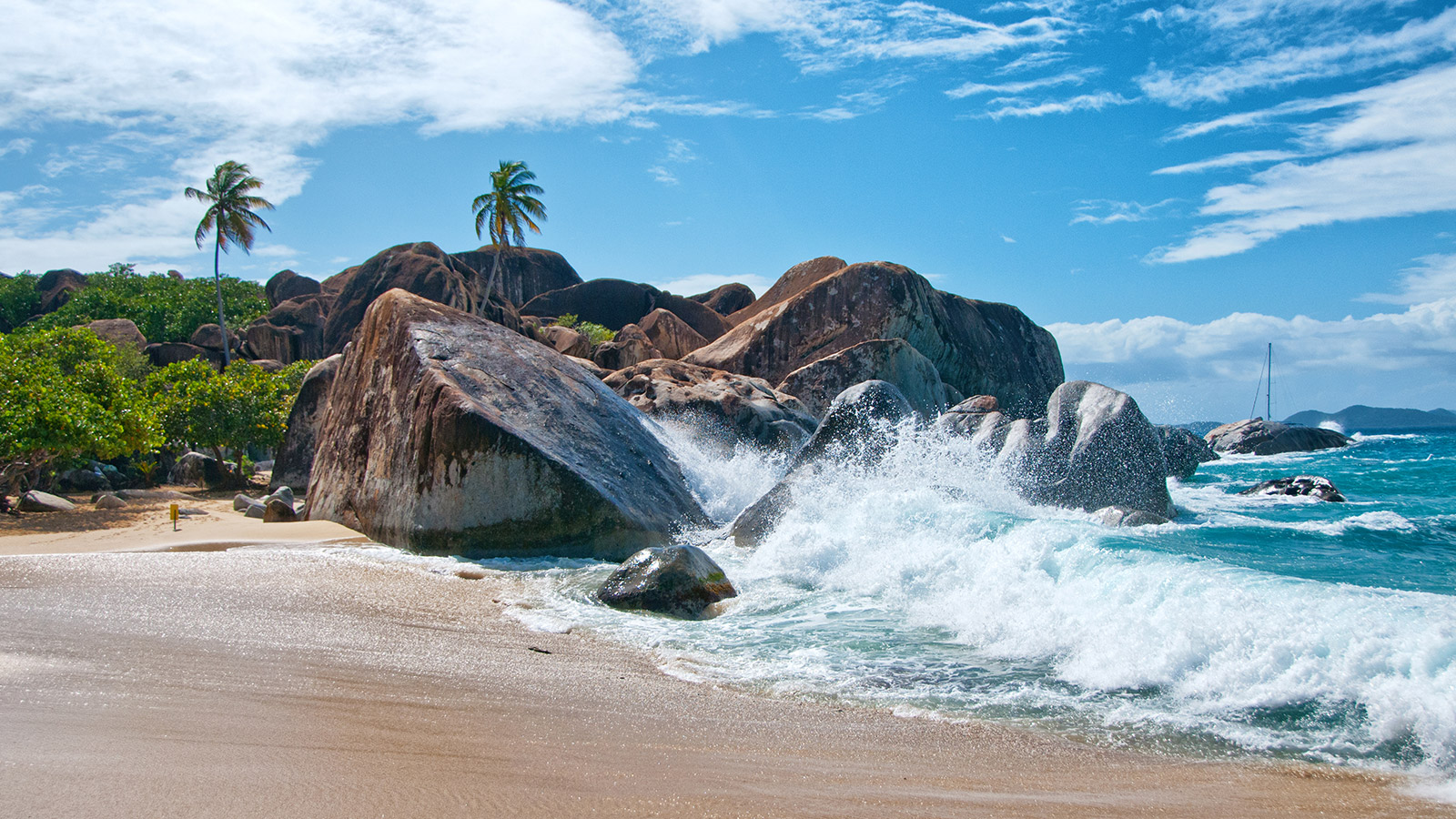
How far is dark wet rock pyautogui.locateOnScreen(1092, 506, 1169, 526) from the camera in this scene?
1187cm

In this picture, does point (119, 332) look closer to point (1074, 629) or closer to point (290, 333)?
point (290, 333)

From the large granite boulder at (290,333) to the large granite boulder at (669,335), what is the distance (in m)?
12.3

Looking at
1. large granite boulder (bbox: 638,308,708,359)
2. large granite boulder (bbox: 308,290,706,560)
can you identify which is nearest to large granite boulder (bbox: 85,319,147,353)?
large granite boulder (bbox: 638,308,708,359)

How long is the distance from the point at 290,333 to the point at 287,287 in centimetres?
1656

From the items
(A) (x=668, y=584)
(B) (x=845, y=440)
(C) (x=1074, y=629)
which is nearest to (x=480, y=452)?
(A) (x=668, y=584)

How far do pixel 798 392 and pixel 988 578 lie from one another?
1517cm

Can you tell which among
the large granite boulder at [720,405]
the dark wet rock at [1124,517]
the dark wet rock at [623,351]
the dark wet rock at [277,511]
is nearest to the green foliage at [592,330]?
the dark wet rock at [623,351]

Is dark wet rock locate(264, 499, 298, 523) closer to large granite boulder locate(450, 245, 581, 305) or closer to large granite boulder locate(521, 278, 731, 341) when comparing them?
large granite boulder locate(521, 278, 731, 341)

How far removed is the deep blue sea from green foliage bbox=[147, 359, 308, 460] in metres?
10.5

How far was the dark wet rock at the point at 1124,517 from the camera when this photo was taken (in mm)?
11867

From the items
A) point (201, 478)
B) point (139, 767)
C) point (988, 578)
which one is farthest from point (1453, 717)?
point (201, 478)

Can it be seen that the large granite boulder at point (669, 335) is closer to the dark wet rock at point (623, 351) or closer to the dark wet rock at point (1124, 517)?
the dark wet rock at point (623, 351)

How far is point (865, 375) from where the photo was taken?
2106 centimetres

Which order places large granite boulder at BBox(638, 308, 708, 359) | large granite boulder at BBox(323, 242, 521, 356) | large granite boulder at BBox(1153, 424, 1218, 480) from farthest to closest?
large granite boulder at BBox(323, 242, 521, 356)
large granite boulder at BBox(638, 308, 708, 359)
large granite boulder at BBox(1153, 424, 1218, 480)
